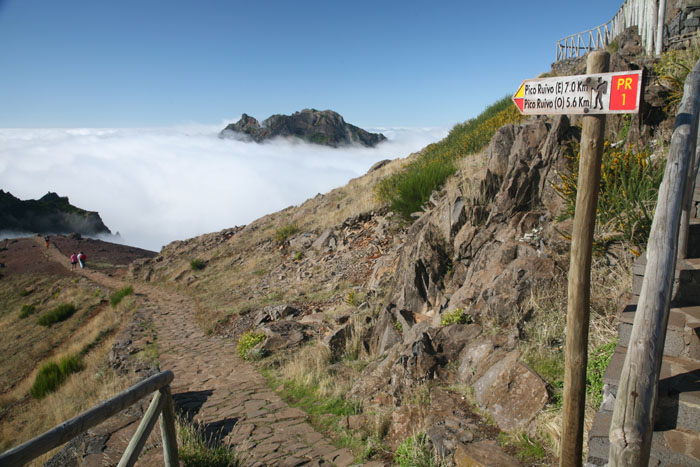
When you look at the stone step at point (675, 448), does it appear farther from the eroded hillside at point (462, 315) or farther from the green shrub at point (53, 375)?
the green shrub at point (53, 375)

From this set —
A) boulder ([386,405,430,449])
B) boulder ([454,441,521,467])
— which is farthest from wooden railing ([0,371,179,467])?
boulder ([454,441,521,467])

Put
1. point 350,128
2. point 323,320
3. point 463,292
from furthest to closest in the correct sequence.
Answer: point 350,128 < point 323,320 < point 463,292

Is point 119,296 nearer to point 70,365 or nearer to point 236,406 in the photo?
point 70,365

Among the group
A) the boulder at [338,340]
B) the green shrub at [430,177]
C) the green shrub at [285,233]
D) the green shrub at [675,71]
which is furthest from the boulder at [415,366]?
the green shrub at [285,233]

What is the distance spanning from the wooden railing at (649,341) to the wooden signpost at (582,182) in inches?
15.7

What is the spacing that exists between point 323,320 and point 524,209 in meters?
4.96

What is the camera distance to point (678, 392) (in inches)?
105

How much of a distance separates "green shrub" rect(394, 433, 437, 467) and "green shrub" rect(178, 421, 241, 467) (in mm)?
1744

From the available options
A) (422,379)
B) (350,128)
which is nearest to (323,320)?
(422,379)

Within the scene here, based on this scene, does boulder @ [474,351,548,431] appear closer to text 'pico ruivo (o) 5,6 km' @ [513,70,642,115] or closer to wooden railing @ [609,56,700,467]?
wooden railing @ [609,56,700,467]

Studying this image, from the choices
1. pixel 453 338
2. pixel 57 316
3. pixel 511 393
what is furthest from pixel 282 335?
pixel 57 316

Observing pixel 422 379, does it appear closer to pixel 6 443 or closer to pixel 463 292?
pixel 463 292

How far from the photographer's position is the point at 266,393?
6938 mm

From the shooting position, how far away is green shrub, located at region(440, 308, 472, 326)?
5844mm
